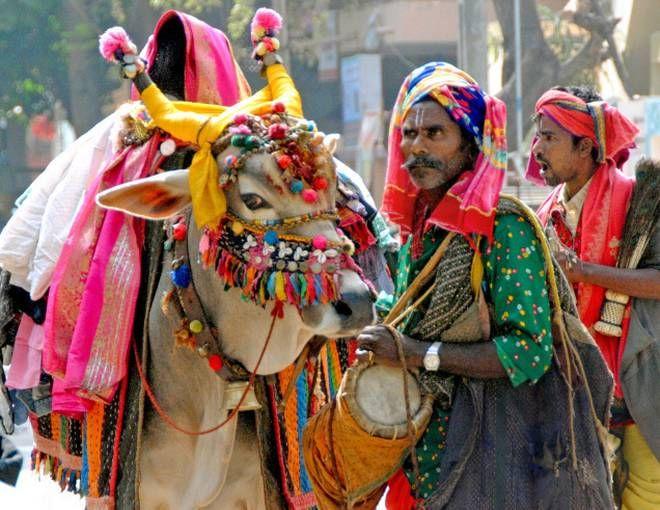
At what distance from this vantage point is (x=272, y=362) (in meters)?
3.96

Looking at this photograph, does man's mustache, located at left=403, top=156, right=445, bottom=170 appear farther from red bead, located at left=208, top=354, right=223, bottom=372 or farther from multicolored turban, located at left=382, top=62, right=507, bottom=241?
red bead, located at left=208, top=354, right=223, bottom=372

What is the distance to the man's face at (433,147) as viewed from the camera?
360 cm

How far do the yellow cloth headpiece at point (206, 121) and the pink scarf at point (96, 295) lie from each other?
0.23 meters

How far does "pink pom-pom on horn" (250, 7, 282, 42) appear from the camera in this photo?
4.39 metres

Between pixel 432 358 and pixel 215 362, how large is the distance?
2.67ft

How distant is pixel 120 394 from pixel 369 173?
18744mm

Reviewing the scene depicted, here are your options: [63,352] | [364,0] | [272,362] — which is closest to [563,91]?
[272,362]

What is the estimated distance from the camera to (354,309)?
3621mm

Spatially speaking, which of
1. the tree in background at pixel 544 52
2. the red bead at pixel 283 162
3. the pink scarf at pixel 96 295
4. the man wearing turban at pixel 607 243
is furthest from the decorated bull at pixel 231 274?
the tree in background at pixel 544 52

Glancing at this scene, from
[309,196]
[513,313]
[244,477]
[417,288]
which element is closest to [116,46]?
[309,196]

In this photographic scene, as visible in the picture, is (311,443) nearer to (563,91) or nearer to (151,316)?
(151,316)

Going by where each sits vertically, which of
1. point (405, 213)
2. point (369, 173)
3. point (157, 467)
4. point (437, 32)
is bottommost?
A: point (369, 173)

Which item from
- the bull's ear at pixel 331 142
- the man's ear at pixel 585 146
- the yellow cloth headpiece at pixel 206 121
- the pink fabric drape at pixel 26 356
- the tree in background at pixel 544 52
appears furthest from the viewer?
the tree in background at pixel 544 52

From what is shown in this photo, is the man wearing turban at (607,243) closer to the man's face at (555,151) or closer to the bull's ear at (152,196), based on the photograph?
the man's face at (555,151)
